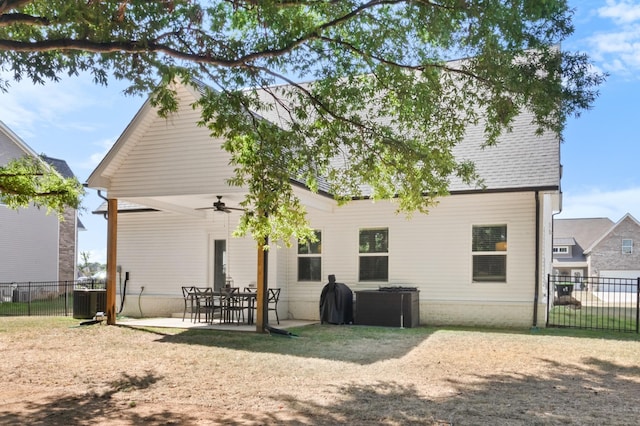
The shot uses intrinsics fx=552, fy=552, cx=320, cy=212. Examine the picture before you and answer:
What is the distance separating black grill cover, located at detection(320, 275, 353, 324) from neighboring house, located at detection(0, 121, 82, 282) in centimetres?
1719

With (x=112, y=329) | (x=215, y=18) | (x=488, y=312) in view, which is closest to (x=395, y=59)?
(x=215, y=18)

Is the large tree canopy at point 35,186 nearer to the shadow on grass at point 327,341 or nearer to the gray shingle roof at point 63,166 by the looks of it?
the shadow on grass at point 327,341

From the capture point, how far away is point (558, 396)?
6.92 metres

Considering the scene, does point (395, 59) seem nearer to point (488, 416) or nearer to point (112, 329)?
point (488, 416)

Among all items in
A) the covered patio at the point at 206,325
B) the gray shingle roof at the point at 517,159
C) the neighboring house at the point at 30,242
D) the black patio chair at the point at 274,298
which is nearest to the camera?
the covered patio at the point at 206,325

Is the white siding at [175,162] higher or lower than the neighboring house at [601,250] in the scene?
higher

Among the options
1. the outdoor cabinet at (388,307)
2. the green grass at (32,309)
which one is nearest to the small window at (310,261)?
the outdoor cabinet at (388,307)

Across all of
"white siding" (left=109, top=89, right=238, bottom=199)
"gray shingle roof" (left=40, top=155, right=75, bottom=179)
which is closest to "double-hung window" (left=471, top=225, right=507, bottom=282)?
"white siding" (left=109, top=89, right=238, bottom=199)

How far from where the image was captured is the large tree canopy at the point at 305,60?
7508mm

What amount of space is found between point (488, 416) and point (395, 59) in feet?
20.5

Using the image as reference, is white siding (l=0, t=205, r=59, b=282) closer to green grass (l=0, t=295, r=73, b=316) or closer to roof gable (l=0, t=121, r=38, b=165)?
roof gable (l=0, t=121, r=38, b=165)

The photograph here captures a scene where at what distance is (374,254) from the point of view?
1548cm

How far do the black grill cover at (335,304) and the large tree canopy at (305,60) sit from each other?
4844 mm

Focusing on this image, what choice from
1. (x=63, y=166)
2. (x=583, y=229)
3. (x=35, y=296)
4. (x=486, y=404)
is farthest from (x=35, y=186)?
(x=583, y=229)
